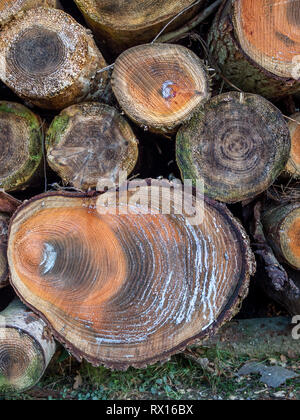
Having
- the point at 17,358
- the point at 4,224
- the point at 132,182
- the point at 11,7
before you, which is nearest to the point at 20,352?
the point at 17,358

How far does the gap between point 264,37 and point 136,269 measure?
1.44 metres

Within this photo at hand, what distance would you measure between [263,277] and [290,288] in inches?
7.7

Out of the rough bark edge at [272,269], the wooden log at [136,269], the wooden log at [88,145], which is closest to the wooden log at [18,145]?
the wooden log at [88,145]

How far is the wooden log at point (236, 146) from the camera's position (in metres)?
2.17

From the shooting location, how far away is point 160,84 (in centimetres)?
203

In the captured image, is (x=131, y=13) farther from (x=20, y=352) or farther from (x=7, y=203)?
(x=20, y=352)

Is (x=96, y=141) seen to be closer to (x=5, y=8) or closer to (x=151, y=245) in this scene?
(x=151, y=245)

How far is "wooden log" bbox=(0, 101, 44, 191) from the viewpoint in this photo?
92.0 inches

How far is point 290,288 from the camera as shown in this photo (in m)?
2.50

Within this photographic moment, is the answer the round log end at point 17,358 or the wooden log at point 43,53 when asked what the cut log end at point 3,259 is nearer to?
the round log end at point 17,358

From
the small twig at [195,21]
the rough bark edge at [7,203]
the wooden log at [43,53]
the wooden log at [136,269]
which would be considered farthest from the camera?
the small twig at [195,21]

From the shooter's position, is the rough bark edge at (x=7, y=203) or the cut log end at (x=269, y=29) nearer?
the cut log end at (x=269, y=29)

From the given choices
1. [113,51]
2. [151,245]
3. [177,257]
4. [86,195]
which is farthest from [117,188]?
[113,51]

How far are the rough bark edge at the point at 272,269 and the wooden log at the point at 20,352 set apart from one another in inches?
54.4
